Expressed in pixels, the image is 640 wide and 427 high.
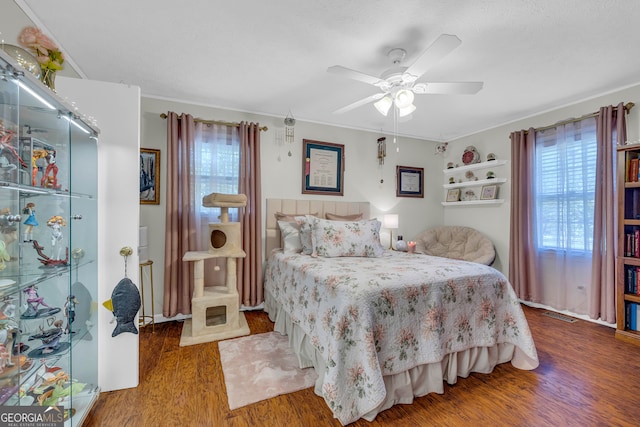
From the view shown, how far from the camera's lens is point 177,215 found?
300 cm

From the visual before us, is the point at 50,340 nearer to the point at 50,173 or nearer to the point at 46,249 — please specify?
the point at 46,249

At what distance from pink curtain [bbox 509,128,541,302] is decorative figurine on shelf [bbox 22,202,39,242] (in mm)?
4450

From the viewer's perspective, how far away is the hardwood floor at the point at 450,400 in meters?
1.56

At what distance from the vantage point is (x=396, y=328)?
1694mm

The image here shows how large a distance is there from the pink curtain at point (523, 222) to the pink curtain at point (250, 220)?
324cm

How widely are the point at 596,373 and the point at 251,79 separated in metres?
3.68

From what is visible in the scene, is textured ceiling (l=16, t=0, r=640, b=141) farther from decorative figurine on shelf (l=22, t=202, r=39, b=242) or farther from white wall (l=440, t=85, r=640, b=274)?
decorative figurine on shelf (l=22, t=202, r=39, b=242)

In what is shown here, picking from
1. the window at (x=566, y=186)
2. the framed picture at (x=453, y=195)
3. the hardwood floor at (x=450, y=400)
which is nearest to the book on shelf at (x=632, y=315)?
the hardwood floor at (x=450, y=400)

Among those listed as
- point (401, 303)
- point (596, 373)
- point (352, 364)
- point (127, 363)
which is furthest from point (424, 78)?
point (127, 363)

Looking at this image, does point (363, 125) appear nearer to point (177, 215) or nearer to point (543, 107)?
point (543, 107)

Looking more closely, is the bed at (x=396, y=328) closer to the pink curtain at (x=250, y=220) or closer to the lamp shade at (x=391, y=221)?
the pink curtain at (x=250, y=220)

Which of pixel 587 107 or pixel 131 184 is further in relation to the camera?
pixel 587 107

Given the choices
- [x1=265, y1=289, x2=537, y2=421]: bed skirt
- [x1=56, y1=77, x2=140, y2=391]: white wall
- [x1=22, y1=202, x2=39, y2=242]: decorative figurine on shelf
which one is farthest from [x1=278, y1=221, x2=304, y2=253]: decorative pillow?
[x1=22, y1=202, x2=39, y2=242]: decorative figurine on shelf

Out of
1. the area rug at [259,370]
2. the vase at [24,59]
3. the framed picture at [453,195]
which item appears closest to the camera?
the vase at [24,59]
